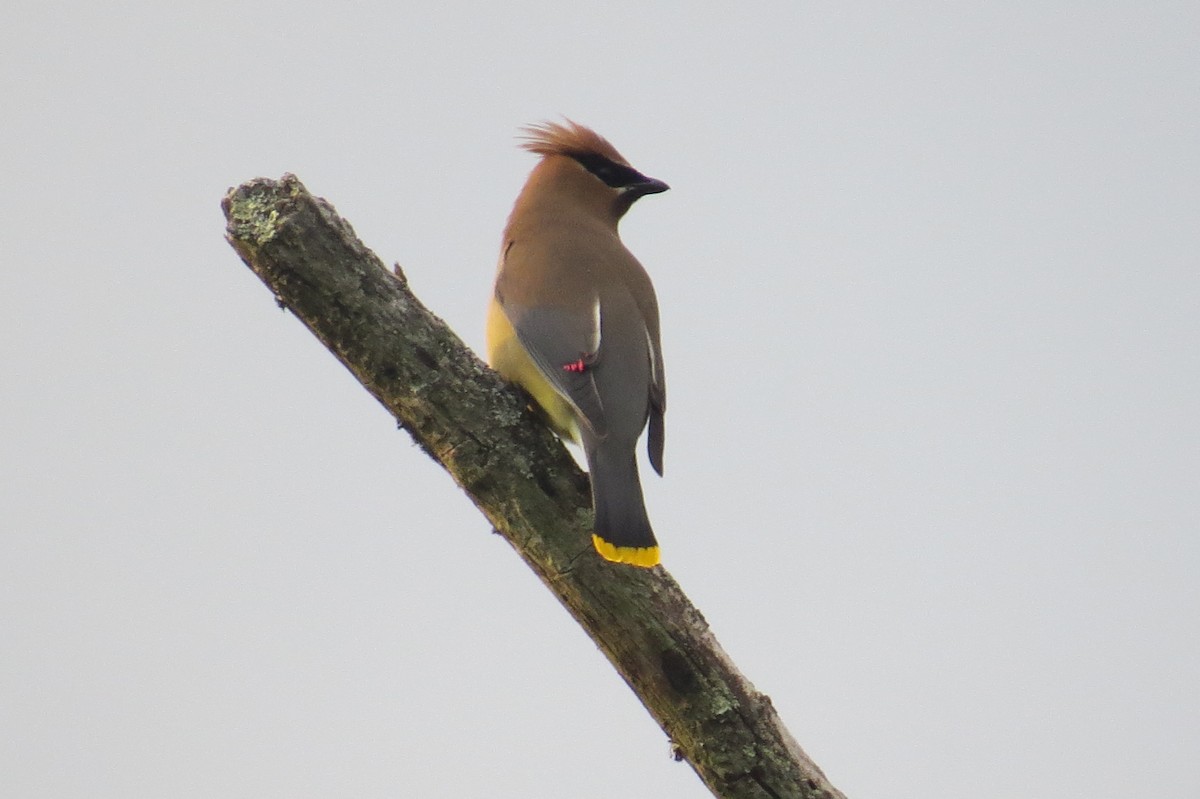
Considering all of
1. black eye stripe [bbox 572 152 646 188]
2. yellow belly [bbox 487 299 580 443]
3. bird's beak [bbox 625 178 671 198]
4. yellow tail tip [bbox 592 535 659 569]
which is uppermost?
black eye stripe [bbox 572 152 646 188]

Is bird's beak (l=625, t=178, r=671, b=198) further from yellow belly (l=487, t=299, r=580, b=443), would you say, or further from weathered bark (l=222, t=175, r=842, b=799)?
weathered bark (l=222, t=175, r=842, b=799)

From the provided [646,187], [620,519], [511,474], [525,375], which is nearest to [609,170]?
[646,187]

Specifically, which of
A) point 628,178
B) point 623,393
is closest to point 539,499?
point 623,393

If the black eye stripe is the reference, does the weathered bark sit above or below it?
below

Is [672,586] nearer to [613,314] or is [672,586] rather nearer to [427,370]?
[427,370]

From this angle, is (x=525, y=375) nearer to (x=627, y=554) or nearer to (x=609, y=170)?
(x=627, y=554)

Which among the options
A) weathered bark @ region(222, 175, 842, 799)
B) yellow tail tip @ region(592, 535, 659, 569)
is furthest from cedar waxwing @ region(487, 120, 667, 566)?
weathered bark @ region(222, 175, 842, 799)

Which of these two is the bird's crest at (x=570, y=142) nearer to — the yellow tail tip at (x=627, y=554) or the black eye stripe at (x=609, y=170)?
the black eye stripe at (x=609, y=170)
